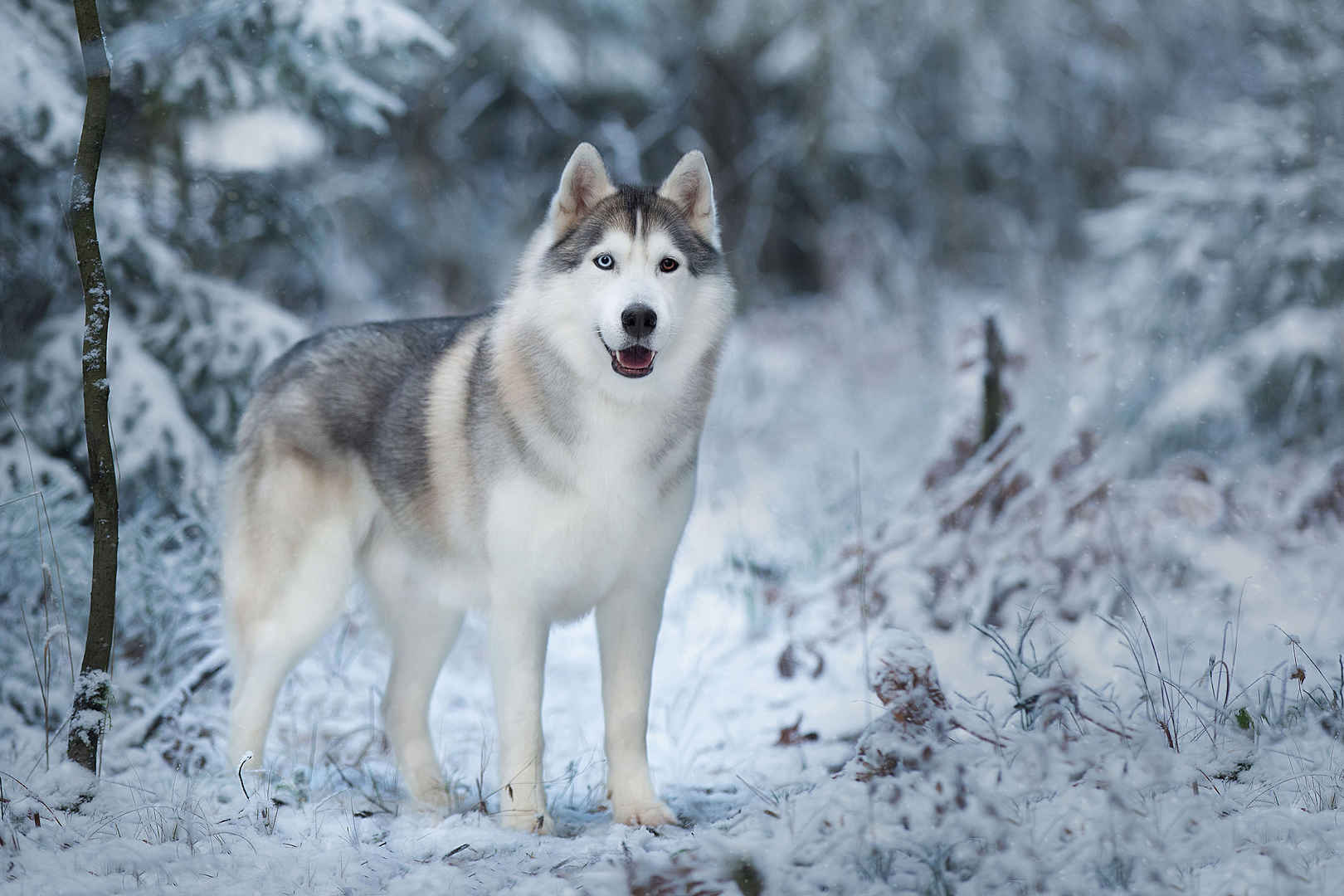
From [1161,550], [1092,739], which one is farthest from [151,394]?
[1161,550]

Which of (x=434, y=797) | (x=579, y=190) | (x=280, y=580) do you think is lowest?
(x=434, y=797)

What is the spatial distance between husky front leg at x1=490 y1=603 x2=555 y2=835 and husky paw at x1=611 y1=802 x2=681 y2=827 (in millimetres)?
239

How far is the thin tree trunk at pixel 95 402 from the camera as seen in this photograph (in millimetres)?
3008

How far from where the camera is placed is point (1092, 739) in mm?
2539

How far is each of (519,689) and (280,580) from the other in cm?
100

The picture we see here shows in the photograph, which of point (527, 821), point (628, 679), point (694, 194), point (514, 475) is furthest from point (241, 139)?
point (527, 821)

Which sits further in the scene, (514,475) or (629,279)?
(514,475)

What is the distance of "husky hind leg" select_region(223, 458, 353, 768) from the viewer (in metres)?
3.76

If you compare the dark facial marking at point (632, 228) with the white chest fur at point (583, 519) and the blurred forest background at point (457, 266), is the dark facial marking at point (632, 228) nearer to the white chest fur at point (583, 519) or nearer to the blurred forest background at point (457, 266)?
the white chest fur at point (583, 519)

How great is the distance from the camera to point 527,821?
3201 mm

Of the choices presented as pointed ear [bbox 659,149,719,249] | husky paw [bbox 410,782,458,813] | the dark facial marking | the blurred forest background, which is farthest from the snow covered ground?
pointed ear [bbox 659,149,719,249]

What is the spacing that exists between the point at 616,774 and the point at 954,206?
10.1 meters

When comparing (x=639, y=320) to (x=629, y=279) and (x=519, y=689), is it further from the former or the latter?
(x=519, y=689)

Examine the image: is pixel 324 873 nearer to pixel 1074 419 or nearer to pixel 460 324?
pixel 460 324
